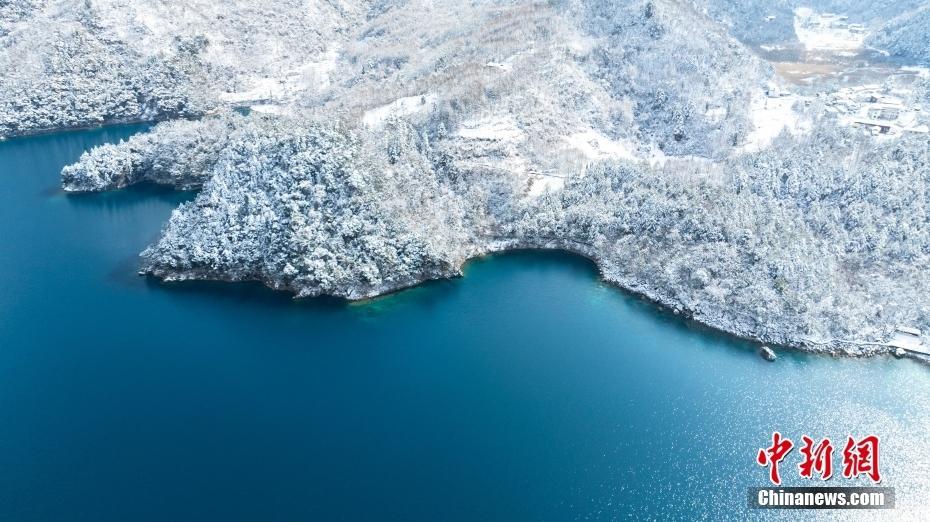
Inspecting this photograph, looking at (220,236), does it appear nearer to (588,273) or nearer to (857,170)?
(588,273)

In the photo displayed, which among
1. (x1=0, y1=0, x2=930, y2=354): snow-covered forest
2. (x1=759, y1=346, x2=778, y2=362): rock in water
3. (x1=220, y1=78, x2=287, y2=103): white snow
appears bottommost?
(x1=759, y1=346, x2=778, y2=362): rock in water

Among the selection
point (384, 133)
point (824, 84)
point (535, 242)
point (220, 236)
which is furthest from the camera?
point (824, 84)

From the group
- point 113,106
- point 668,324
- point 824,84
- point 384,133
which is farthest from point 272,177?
point 824,84

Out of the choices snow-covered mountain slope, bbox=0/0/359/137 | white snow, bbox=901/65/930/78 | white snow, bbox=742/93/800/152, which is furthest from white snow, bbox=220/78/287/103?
white snow, bbox=901/65/930/78

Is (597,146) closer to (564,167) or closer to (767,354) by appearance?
(564,167)

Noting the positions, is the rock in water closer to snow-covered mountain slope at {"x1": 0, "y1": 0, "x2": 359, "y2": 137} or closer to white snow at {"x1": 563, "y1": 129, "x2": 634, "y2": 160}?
white snow at {"x1": 563, "y1": 129, "x2": 634, "y2": 160}

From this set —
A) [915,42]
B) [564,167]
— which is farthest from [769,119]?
[915,42]

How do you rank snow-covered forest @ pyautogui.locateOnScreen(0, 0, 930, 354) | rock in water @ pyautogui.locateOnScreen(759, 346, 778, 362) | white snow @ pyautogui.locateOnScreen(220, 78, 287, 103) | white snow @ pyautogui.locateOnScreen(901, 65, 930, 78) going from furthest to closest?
white snow @ pyautogui.locateOnScreen(220, 78, 287, 103) → white snow @ pyautogui.locateOnScreen(901, 65, 930, 78) → snow-covered forest @ pyautogui.locateOnScreen(0, 0, 930, 354) → rock in water @ pyautogui.locateOnScreen(759, 346, 778, 362)
